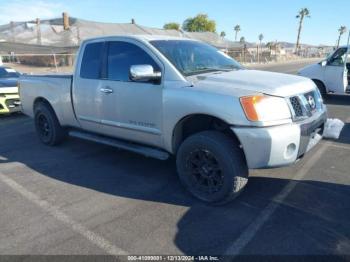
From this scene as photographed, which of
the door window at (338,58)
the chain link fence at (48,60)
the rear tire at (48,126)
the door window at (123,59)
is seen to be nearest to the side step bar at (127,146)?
the rear tire at (48,126)

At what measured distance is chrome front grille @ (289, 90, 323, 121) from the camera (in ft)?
11.3

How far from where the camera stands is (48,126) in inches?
240

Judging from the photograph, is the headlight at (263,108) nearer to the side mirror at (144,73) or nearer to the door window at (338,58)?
the side mirror at (144,73)

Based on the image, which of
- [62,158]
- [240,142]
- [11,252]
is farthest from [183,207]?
[62,158]

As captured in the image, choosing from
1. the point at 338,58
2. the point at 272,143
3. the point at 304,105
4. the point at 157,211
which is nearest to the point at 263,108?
the point at 272,143

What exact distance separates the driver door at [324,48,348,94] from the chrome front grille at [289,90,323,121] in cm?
609

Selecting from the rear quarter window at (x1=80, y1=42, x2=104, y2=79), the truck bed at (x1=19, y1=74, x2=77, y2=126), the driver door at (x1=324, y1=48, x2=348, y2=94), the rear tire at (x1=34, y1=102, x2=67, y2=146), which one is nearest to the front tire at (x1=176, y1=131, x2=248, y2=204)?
the rear quarter window at (x1=80, y1=42, x2=104, y2=79)

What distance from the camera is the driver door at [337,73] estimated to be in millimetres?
9297

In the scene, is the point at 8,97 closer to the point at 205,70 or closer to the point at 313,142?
the point at 205,70

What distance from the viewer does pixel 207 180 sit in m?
3.74

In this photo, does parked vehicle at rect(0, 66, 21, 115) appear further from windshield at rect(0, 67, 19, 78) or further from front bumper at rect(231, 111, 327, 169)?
front bumper at rect(231, 111, 327, 169)

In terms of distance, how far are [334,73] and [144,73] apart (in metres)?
7.56

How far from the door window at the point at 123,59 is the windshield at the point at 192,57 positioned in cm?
21

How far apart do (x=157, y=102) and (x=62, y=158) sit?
2.36 metres
